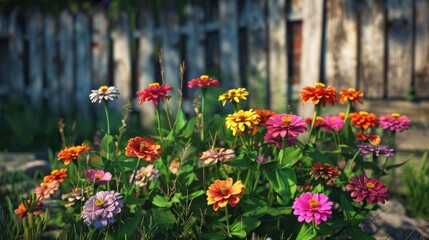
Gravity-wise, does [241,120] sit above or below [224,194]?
above

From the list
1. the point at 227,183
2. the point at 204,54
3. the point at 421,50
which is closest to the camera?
the point at 227,183

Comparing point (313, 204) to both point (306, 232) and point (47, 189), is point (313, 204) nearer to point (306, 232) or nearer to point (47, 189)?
point (306, 232)

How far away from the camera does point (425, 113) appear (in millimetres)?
4254

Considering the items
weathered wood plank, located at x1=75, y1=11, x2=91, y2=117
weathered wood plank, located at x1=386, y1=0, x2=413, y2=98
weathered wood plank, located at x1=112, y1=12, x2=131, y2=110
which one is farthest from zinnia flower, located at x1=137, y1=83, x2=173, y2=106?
weathered wood plank, located at x1=75, y1=11, x2=91, y2=117

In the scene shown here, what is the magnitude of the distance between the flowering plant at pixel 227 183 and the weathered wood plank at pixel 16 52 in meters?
5.21

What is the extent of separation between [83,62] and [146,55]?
1105 mm

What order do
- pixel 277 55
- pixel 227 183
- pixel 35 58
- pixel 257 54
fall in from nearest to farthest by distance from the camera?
1. pixel 227 183
2. pixel 277 55
3. pixel 257 54
4. pixel 35 58

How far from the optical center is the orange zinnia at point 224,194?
6.82 feet

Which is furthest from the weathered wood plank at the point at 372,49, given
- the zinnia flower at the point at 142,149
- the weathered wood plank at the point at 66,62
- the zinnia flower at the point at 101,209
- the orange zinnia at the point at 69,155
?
the weathered wood plank at the point at 66,62

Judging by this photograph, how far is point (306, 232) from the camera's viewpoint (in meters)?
2.21

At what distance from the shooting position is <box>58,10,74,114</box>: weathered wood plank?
690cm

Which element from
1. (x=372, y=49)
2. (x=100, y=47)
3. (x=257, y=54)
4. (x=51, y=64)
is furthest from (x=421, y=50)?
(x=51, y=64)

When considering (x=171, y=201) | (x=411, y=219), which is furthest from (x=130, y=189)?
(x=411, y=219)

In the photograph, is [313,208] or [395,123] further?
[395,123]
